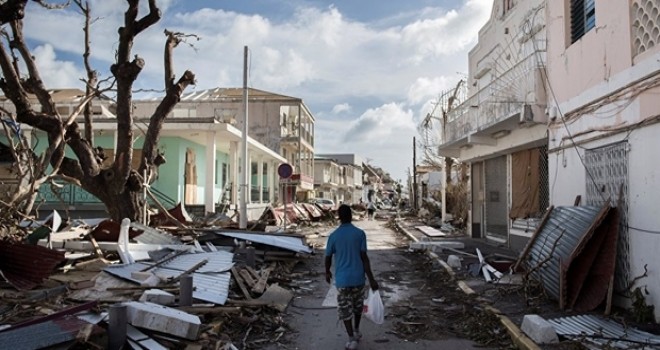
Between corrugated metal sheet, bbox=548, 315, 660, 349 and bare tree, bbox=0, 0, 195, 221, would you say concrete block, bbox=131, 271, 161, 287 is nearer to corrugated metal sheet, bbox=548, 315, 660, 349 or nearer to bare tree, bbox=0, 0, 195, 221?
bare tree, bbox=0, 0, 195, 221

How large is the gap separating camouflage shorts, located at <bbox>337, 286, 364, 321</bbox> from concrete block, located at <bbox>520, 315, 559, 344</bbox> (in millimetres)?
1981

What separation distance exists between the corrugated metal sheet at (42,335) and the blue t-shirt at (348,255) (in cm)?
271

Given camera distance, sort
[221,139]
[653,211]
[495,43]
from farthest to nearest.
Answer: [221,139] → [495,43] → [653,211]

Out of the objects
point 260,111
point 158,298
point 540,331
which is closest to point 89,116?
point 158,298

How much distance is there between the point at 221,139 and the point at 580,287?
20374 millimetres

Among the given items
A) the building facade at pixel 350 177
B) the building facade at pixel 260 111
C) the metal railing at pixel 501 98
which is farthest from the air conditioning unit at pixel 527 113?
the building facade at pixel 350 177

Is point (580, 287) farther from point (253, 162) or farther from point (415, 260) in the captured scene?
point (253, 162)

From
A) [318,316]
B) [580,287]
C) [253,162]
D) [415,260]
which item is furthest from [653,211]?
[253,162]

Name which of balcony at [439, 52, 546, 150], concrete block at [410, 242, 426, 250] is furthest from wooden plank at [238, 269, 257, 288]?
concrete block at [410, 242, 426, 250]

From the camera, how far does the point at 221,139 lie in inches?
993

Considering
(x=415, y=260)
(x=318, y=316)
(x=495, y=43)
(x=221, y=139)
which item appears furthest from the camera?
(x=221, y=139)

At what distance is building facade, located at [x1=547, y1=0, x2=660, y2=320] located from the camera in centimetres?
662

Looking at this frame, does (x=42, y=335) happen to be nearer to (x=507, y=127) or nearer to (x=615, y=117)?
(x=615, y=117)

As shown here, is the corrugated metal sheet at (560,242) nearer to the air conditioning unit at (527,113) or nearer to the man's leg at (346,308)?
the air conditioning unit at (527,113)
